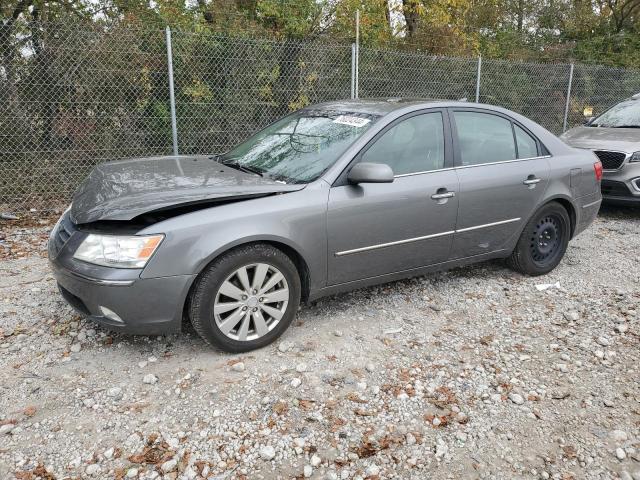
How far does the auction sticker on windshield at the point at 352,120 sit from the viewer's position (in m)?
3.81

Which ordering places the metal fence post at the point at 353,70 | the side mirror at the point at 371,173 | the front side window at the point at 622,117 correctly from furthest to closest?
1. the metal fence post at the point at 353,70
2. the front side window at the point at 622,117
3. the side mirror at the point at 371,173

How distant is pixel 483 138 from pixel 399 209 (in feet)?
3.81

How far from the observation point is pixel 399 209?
3689 millimetres

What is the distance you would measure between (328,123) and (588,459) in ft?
9.13

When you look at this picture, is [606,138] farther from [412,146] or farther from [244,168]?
[244,168]

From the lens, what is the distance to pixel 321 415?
9.08ft

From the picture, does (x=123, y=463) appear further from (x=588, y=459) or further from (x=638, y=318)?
(x=638, y=318)

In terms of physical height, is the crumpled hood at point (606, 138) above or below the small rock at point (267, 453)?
above

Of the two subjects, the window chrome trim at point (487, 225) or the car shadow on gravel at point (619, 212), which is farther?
the car shadow on gravel at point (619, 212)

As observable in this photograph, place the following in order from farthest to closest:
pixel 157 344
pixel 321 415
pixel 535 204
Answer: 1. pixel 535 204
2. pixel 157 344
3. pixel 321 415

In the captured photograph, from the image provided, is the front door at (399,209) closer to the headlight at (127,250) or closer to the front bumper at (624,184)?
the headlight at (127,250)

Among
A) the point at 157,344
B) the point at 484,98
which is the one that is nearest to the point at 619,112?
the point at 484,98

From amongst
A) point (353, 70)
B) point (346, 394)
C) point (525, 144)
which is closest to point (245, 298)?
point (346, 394)

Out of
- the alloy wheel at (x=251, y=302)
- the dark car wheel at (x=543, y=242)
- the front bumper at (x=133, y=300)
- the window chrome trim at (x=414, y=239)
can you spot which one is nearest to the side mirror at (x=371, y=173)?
the window chrome trim at (x=414, y=239)
